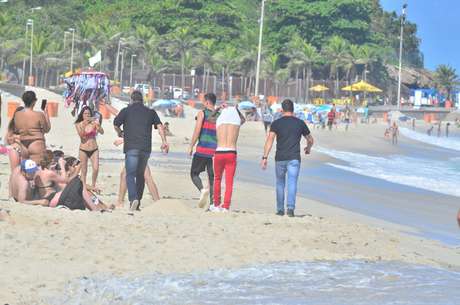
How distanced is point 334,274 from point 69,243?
84.9 inches

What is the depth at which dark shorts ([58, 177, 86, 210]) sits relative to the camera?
10.6 metres

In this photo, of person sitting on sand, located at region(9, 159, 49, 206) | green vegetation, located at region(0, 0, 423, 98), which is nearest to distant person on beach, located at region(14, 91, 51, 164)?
person sitting on sand, located at region(9, 159, 49, 206)

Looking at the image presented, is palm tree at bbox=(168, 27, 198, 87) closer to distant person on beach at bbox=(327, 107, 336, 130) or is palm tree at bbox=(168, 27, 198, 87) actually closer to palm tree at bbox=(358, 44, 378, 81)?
palm tree at bbox=(358, 44, 378, 81)

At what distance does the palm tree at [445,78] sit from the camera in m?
112

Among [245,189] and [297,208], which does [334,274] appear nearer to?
[297,208]

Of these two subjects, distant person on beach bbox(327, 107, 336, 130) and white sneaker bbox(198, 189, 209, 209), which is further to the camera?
distant person on beach bbox(327, 107, 336, 130)

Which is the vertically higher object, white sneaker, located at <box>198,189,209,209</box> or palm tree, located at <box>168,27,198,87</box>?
palm tree, located at <box>168,27,198,87</box>

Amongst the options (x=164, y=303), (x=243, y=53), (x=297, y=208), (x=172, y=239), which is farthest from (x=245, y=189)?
(x=243, y=53)

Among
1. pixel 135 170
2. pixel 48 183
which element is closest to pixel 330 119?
pixel 135 170

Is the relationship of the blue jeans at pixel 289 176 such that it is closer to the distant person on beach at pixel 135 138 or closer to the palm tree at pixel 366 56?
the distant person on beach at pixel 135 138

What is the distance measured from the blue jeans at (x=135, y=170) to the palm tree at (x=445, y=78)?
4012 inches

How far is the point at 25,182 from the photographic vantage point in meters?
10.9

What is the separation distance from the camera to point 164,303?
22.9 feet

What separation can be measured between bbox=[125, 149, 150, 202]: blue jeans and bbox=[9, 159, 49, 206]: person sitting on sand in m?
1.05
